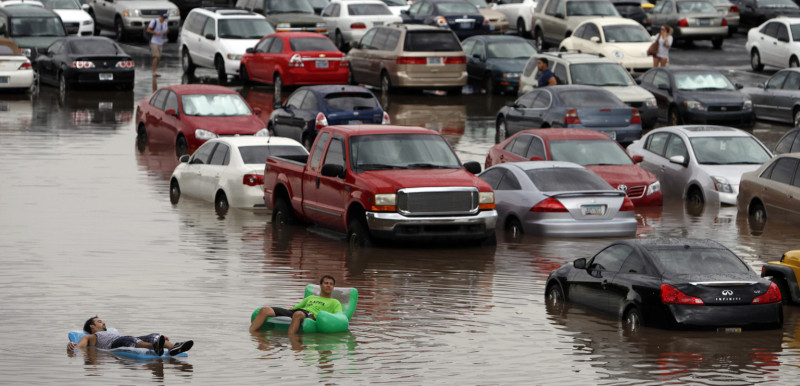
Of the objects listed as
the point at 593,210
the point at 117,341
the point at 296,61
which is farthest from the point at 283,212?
the point at 296,61

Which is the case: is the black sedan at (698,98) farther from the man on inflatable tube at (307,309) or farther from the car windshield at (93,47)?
the man on inflatable tube at (307,309)

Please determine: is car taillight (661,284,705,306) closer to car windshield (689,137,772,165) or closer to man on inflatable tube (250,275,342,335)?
man on inflatable tube (250,275,342,335)

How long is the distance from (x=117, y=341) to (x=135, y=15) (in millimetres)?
38706

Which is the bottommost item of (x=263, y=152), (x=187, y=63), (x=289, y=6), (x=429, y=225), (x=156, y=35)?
(x=187, y=63)

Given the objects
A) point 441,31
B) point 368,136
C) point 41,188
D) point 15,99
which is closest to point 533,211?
point 368,136

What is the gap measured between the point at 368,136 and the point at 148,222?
409 centimetres

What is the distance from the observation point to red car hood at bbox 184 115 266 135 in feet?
103

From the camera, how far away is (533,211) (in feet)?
75.5

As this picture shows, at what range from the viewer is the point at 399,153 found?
2206 centimetres

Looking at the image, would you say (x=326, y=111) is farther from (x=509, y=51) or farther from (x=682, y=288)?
(x=682, y=288)

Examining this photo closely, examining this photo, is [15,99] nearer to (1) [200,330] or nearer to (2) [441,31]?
(2) [441,31]

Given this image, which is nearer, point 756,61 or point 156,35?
point 156,35

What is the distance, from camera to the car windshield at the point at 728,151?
90.2 feet

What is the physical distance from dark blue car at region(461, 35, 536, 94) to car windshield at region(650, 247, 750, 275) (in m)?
24.4
